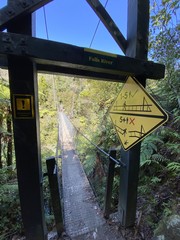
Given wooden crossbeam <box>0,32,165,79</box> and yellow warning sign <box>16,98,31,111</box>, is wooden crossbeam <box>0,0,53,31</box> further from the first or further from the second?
yellow warning sign <box>16,98,31,111</box>

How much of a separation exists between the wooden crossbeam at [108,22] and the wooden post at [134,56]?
58 millimetres

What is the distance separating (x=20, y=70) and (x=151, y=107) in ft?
2.76

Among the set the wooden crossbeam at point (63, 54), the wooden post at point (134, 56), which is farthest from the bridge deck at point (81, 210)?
the wooden crossbeam at point (63, 54)

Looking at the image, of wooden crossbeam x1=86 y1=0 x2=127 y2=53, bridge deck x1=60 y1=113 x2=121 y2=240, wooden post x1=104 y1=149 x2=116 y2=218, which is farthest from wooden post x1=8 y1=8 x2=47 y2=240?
wooden post x1=104 y1=149 x2=116 y2=218

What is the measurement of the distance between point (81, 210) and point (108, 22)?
1.92 meters

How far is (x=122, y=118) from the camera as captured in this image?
1188 mm

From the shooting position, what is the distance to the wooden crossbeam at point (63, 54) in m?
0.74

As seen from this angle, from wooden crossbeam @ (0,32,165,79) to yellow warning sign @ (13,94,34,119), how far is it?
24cm

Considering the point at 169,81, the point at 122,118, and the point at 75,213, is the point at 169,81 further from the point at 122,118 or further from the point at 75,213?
the point at 75,213

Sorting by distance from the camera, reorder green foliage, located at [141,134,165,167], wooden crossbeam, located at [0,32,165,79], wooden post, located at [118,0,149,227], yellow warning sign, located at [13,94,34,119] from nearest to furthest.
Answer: wooden crossbeam, located at [0,32,165,79] < yellow warning sign, located at [13,94,34,119] < wooden post, located at [118,0,149,227] < green foliage, located at [141,134,165,167]

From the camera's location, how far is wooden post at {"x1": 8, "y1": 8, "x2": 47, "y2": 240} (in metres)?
0.84

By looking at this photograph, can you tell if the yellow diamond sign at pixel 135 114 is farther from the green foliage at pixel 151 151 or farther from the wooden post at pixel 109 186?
the green foliage at pixel 151 151

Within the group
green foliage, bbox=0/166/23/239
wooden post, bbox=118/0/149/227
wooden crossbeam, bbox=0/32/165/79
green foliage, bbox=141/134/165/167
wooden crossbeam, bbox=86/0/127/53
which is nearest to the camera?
wooden crossbeam, bbox=0/32/165/79

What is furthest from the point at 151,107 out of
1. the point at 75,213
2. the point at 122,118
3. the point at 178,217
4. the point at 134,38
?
the point at 75,213
